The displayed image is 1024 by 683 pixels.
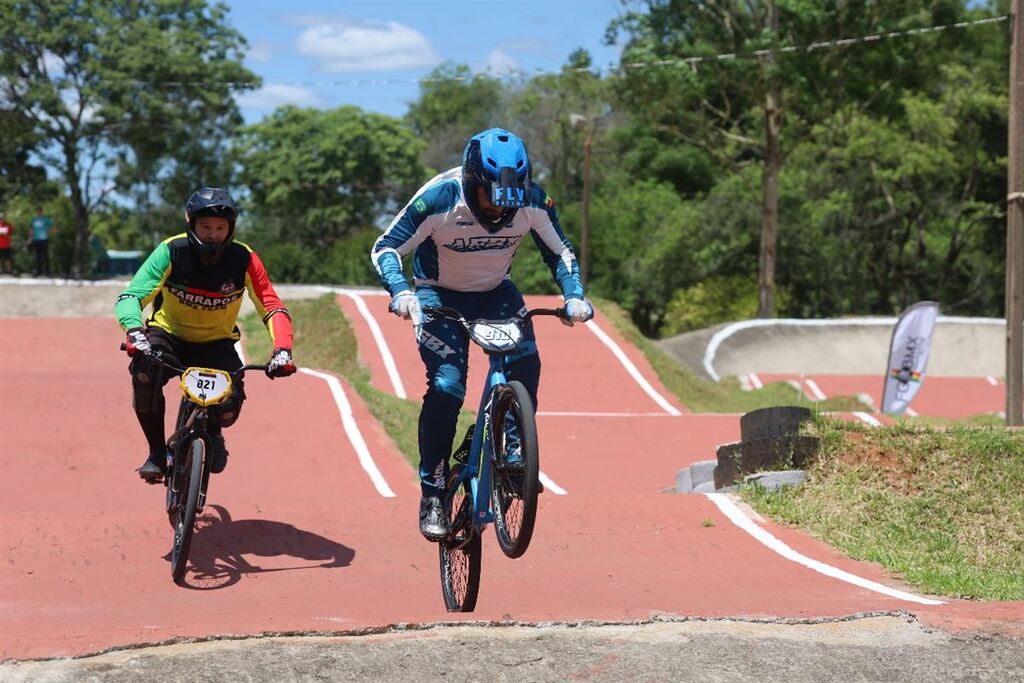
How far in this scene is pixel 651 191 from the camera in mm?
51188

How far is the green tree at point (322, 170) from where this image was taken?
63.3m

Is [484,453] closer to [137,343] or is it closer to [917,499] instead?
[137,343]

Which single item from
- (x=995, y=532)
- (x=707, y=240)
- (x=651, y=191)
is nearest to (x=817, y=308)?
(x=707, y=240)

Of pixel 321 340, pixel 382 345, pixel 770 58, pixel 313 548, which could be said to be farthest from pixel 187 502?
pixel 770 58

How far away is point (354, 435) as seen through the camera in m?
13.7

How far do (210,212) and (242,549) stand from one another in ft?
7.51

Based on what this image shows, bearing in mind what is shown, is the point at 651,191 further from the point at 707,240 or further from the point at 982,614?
the point at 982,614

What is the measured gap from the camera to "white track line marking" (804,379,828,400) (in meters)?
27.3

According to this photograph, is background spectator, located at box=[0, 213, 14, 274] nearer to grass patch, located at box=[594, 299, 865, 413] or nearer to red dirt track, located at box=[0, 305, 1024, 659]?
grass patch, located at box=[594, 299, 865, 413]

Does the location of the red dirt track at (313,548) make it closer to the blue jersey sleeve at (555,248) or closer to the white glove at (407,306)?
the white glove at (407,306)

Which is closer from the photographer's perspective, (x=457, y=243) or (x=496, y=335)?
(x=496, y=335)

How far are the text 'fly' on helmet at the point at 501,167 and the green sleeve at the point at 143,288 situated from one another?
2610mm

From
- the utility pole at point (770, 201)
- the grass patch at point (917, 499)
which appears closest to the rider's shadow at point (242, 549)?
the grass patch at point (917, 499)

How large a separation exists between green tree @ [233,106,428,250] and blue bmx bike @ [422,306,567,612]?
187ft
